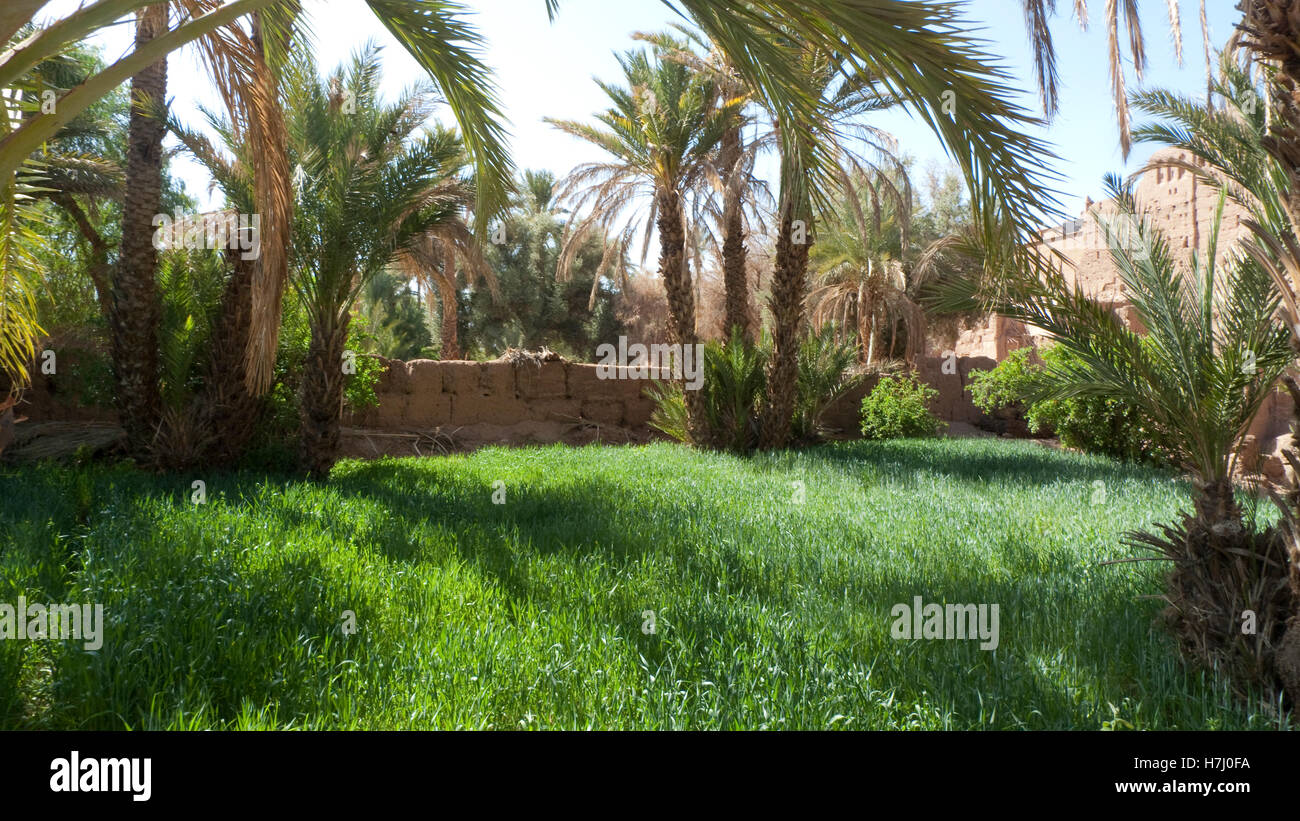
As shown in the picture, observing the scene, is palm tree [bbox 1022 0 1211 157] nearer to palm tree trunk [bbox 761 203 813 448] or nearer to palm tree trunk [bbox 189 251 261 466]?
palm tree trunk [bbox 761 203 813 448]

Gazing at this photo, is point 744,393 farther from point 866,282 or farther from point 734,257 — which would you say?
point 866,282

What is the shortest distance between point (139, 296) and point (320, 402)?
7.14ft

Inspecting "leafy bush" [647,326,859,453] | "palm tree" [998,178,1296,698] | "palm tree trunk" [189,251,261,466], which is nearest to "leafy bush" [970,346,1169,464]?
"leafy bush" [647,326,859,453]

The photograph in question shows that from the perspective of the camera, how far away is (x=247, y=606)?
10.9 feet

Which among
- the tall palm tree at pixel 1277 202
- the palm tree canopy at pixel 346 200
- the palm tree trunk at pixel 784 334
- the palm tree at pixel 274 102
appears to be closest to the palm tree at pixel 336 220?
the palm tree canopy at pixel 346 200

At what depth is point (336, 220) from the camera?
7656mm

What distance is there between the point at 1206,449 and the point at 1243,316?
2.74 ft

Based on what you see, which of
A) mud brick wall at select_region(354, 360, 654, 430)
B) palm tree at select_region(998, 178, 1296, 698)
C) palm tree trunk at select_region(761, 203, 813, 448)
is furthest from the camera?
mud brick wall at select_region(354, 360, 654, 430)

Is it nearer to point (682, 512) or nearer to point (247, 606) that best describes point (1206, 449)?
point (682, 512)

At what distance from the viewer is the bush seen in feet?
41.9

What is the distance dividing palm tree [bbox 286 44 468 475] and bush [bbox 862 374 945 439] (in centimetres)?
806

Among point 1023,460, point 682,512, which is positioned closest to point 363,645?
point 682,512

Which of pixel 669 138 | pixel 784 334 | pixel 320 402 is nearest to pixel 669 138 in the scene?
pixel 669 138
